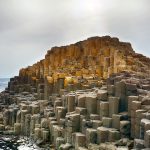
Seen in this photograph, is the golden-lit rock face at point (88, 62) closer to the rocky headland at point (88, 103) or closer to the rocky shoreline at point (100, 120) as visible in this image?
the rocky headland at point (88, 103)

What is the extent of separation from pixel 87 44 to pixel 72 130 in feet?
97.2

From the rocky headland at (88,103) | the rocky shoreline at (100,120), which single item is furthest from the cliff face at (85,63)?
the rocky shoreline at (100,120)

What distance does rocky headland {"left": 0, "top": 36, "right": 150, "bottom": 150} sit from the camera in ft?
87.9

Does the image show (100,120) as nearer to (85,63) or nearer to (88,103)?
(88,103)

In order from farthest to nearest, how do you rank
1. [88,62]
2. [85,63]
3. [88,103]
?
[85,63], [88,62], [88,103]

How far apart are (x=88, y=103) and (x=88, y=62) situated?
78.5 feet

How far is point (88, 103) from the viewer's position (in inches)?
1215

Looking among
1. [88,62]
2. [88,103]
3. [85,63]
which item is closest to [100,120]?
[88,103]

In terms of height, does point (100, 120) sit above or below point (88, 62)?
below

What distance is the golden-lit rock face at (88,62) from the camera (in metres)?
46.0

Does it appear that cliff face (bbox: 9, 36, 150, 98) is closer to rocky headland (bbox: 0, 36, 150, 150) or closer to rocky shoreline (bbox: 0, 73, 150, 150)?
rocky headland (bbox: 0, 36, 150, 150)

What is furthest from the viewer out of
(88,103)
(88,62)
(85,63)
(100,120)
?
(85,63)

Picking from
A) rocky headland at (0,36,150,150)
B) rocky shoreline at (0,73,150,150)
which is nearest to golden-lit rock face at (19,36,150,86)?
rocky headland at (0,36,150,150)

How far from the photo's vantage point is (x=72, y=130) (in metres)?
30.3
